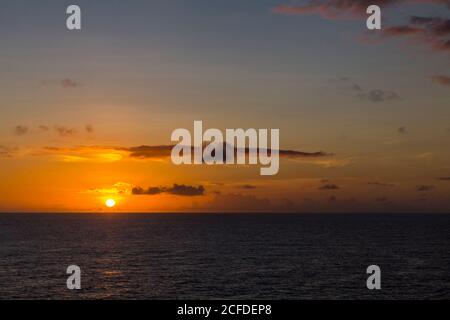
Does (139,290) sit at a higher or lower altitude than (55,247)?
lower

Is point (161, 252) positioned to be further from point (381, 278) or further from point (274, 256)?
point (381, 278)

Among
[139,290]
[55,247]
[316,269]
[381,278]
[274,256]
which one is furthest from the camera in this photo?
[55,247]

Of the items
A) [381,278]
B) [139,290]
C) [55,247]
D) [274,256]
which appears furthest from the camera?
[55,247]

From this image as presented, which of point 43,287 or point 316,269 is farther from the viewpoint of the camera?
point 316,269

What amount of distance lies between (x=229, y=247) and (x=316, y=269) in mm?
48294

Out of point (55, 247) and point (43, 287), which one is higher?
point (55, 247)

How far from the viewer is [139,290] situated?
2613 inches

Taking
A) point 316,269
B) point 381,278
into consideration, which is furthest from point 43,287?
point 381,278
